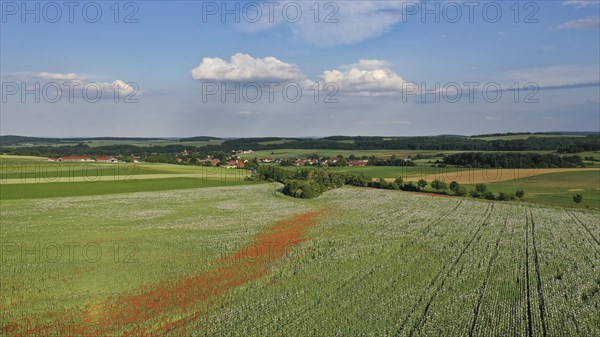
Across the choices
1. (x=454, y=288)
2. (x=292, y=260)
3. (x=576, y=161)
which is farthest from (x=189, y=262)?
(x=576, y=161)

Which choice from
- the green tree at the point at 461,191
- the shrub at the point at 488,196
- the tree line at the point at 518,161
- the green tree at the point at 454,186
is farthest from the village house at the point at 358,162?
the shrub at the point at 488,196

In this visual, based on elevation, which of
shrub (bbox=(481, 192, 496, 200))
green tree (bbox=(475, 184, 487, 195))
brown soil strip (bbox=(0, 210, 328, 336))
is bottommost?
brown soil strip (bbox=(0, 210, 328, 336))

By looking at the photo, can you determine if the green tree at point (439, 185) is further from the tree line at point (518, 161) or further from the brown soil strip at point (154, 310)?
the brown soil strip at point (154, 310)

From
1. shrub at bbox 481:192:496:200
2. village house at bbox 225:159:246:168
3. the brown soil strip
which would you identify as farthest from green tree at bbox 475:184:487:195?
village house at bbox 225:159:246:168

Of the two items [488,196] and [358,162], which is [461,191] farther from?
[358,162]

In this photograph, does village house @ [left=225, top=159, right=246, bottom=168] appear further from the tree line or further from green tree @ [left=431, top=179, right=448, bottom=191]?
green tree @ [left=431, top=179, right=448, bottom=191]

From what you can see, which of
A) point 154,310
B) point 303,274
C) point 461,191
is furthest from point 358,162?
point 154,310

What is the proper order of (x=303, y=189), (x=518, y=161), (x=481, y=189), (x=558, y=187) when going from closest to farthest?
1. (x=481, y=189)
2. (x=303, y=189)
3. (x=558, y=187)
4. (x=518, y=161)

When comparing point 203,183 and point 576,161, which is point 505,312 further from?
point 576,161
